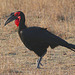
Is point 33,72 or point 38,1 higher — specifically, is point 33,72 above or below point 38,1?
above

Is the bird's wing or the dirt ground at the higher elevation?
the bird's wing

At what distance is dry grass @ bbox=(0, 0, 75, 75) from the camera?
6.14 metres

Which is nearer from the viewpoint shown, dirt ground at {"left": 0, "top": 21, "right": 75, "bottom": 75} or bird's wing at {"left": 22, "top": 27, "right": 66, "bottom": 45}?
dirt ground at {"left": 0, "top": 21, "right": 75, "bottom": 75}

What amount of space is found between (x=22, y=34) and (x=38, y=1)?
19.6ft

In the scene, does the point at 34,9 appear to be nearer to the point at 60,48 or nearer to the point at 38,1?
the point at 38,1

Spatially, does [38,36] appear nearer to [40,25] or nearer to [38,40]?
[38,40]

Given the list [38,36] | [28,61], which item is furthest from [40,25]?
[38,36]

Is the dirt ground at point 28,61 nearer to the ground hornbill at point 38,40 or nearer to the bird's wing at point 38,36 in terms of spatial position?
the ground hornbill at point 38,40

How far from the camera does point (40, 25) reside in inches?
382

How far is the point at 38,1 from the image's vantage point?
11953mm

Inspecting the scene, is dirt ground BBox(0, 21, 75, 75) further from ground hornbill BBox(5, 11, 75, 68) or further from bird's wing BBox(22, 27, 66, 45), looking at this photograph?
bird's wing BBox(22, 27, 66, 45)

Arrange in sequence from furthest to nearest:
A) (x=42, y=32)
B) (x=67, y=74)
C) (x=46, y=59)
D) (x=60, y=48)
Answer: (x=60, y=48), (x=46, y=59), (x=42, y=32), (x=67, y=74)

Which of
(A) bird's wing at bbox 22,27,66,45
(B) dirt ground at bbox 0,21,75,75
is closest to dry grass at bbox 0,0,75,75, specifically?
(B) dirt ground at bbox 0,21,75,75

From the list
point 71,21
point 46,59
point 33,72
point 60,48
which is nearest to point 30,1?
point 71,21
